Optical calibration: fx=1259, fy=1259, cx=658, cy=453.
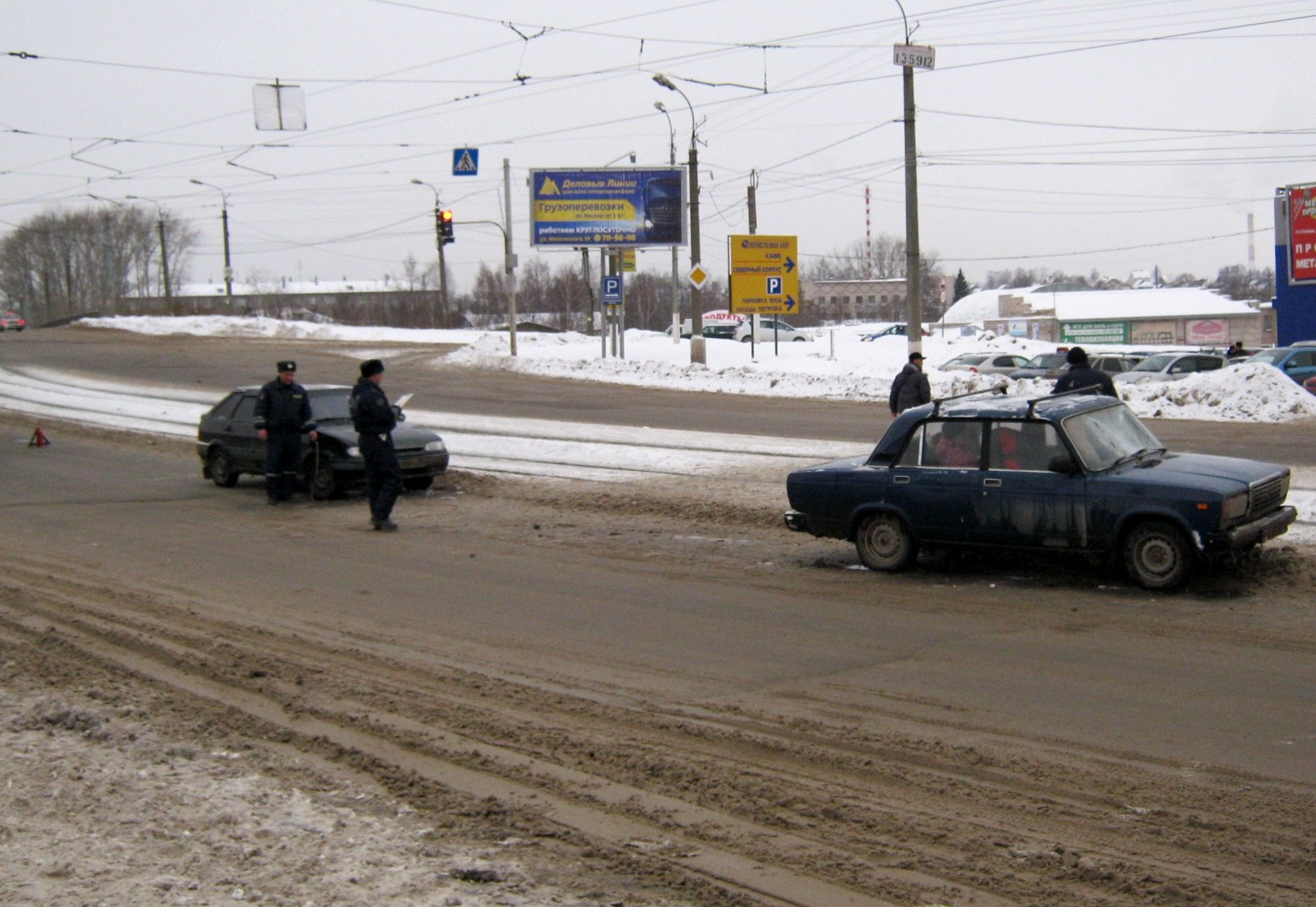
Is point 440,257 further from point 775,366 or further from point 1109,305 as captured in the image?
point 1109,305

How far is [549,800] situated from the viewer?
17.2 ft

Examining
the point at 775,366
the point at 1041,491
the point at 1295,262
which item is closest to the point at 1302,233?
the point at 1295,262

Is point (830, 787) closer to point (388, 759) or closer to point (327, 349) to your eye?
point (388, 759)

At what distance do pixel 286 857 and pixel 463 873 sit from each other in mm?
693

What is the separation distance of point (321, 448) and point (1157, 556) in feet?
32.9

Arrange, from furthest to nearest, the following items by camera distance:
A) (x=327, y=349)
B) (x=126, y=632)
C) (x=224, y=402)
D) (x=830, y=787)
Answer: (x=327, y=349) → (x=224, y=402) → (x=126, y=632) → (x=830, y=787)

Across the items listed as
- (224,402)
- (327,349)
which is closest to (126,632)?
(224,402)

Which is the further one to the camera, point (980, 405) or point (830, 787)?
point (980, 405)

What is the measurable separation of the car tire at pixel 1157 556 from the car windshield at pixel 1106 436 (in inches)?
23.2

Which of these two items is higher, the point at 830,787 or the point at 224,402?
the point at 224,402

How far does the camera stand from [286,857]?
462cm

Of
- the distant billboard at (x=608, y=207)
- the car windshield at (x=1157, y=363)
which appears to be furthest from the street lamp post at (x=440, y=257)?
the car windshield at (x=1157, y=363)

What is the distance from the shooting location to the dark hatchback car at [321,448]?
15258 mm

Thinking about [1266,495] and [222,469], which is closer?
[1266,495]
